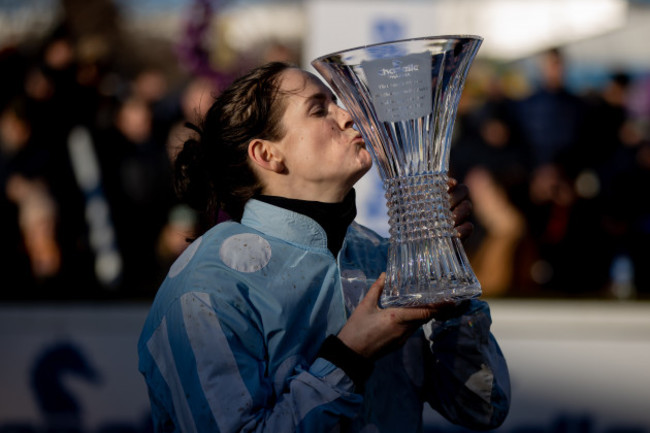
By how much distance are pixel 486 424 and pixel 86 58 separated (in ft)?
13.7

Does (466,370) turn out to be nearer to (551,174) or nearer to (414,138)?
(414,138)

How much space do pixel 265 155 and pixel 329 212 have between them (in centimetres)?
16

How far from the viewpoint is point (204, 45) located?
561 cm

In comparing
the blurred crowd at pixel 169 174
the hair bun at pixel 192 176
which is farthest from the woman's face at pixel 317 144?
the blurred crowd at pixel 169 174

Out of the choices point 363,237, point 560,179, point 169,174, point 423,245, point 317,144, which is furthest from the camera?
point 560,179

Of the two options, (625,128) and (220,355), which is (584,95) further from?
(220,355)

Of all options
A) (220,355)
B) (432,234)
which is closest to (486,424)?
(432,234)

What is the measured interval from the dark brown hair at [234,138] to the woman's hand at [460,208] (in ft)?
1.10

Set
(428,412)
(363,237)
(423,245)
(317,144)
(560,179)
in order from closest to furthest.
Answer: (423,245) → (317,144) → (363,237) → (428,412) → (560,179)

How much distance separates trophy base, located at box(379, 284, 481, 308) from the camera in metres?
1.38

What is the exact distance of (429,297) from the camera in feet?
4.55

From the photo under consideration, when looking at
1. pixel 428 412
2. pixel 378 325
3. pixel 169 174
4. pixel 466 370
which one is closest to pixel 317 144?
pixel 378 325

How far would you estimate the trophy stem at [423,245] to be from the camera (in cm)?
142

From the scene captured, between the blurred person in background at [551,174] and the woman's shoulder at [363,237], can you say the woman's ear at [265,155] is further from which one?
the blurred person in background at [551,174]
